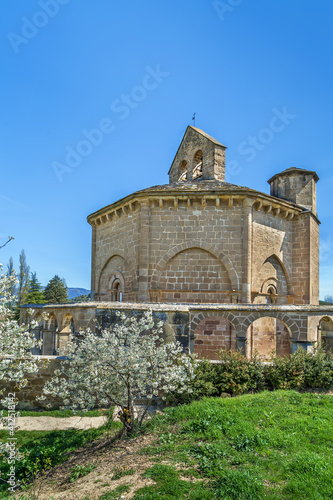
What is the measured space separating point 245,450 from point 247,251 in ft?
27.3

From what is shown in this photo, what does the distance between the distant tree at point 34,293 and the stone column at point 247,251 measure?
33.3 meters

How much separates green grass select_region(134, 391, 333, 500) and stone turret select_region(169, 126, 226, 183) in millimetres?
11111

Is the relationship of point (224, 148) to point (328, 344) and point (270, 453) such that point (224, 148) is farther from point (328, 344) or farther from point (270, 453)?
point (270, 453)

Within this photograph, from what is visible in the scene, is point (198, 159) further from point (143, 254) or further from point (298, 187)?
point (143, 254)

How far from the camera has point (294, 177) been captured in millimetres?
15812

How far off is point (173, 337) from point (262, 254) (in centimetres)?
638

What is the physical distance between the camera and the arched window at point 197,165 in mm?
17172

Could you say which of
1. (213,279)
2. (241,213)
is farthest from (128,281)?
(241,213)

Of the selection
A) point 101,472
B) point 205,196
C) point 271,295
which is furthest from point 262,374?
point 205,196

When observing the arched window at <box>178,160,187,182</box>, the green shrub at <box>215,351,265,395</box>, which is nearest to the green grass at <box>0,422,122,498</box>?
the green shrub at <box>215,351,265,395</box>

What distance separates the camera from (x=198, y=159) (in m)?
17.5

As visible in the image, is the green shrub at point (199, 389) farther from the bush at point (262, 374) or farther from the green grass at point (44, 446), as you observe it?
the green grass at point (44, 446)

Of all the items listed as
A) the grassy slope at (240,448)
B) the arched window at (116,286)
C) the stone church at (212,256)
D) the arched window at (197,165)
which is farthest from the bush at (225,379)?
the arched window at (197,165)

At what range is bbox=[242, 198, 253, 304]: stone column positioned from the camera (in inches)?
473
